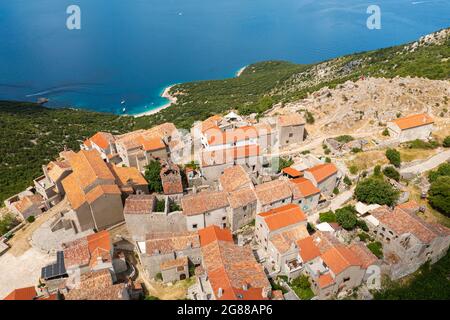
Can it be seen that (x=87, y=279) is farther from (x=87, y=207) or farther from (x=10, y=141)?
(x=10, y=141)

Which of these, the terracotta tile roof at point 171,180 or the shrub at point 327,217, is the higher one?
the terracotta tile roof at point 171,180

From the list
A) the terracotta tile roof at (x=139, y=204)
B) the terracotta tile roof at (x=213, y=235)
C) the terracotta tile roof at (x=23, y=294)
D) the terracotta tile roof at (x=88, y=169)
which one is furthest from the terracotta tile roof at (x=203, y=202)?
the terracotta tile roof at (x=23, y=294)

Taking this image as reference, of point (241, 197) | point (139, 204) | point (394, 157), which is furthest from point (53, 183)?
point (394, 157)

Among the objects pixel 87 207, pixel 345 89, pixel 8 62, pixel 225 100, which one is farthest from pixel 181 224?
pixel 8 62

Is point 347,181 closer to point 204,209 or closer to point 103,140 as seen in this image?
point 204,209

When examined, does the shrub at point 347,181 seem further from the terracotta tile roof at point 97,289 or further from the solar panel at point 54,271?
the solar panel at point 54,271

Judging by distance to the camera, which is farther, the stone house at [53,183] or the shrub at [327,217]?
the stone house at [53,183]
